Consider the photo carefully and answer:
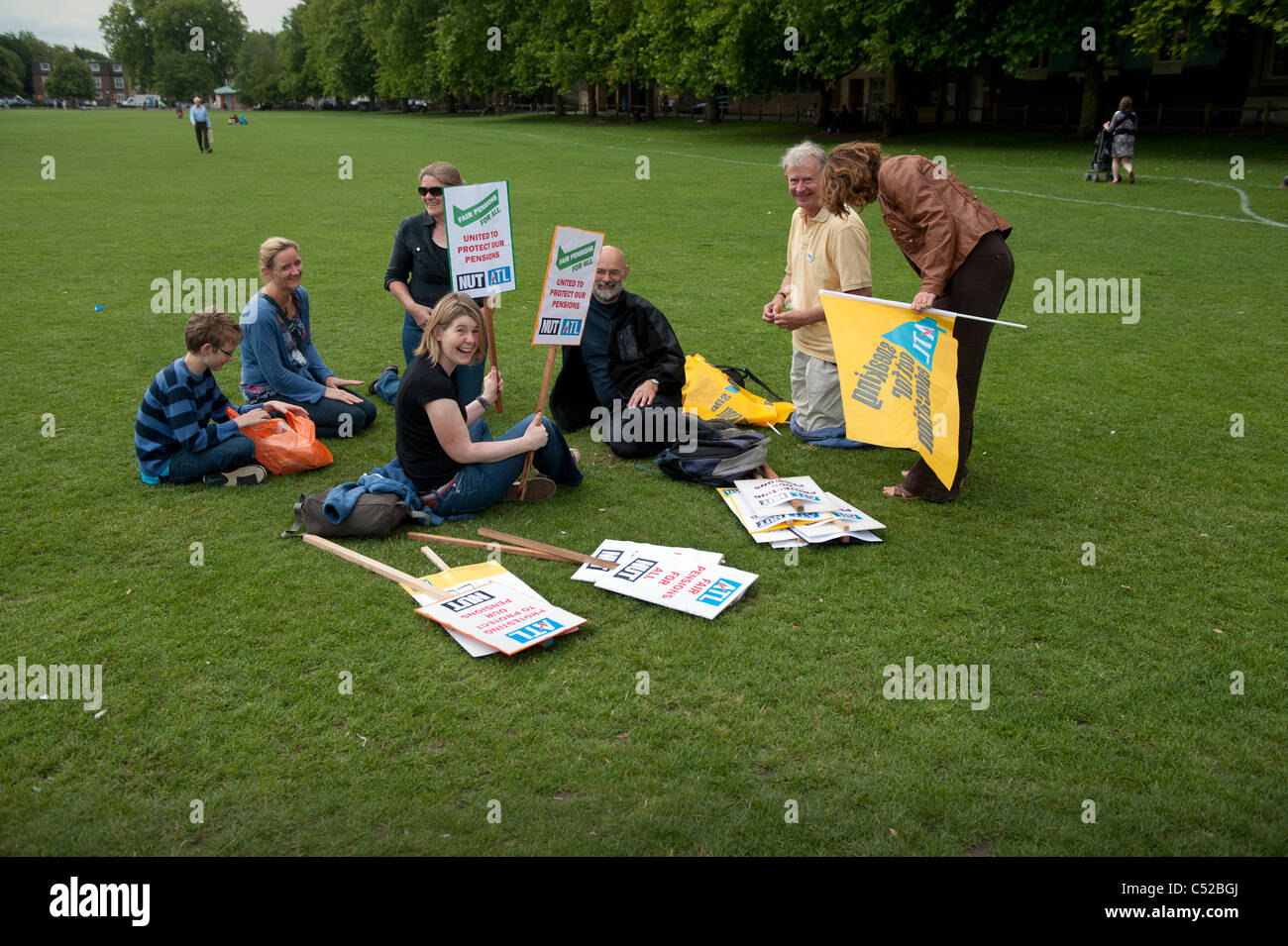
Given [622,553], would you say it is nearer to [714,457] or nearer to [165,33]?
[714,457]

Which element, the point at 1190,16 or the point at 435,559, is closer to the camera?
the point at 435,559

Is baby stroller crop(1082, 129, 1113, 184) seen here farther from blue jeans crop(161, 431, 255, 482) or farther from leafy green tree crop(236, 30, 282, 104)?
leafy green tree crop(236, 30, 282, 104)

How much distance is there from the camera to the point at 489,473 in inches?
222

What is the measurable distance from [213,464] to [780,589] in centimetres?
383

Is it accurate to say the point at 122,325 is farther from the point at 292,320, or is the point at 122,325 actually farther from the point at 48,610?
the point at 48,610

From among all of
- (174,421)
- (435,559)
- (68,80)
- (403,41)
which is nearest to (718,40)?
(174,421)

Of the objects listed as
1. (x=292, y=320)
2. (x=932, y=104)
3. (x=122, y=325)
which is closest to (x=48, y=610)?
(x=292, y=320)

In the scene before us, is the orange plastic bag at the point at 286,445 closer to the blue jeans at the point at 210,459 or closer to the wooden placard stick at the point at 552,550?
the blue jeans at the point at 210,459

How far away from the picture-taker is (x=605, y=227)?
17.4 metres

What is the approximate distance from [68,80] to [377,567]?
184 m

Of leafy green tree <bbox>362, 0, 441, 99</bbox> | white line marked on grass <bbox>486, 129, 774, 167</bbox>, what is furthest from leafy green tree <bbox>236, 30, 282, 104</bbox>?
white line marked on grass <bbox>486, 129, 774, 167</bbox>

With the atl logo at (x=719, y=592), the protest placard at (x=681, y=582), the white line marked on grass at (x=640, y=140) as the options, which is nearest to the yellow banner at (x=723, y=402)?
the protest placard at (x=681, y=582)

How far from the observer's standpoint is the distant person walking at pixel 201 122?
112 ft

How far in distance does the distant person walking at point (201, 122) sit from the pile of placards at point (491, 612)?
35.4m
